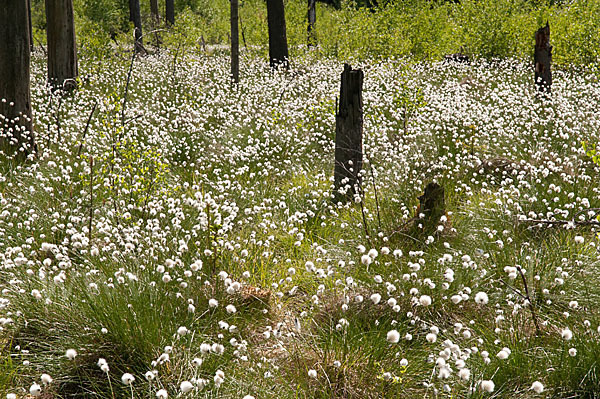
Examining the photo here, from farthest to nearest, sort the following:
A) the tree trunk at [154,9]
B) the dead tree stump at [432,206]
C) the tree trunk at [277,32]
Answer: the tree trunk at [154,9]
the tree trunk at [277,32]
the dead tree stump at [432,206]

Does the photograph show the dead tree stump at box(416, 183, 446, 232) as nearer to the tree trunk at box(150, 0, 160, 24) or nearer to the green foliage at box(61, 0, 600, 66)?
the green foliage at box(61, 0, 600, 66)

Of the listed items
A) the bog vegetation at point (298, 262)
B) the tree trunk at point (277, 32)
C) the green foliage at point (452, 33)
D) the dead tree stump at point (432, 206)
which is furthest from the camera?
the tree trunk at point (277, 32)

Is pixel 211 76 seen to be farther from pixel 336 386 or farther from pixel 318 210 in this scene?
pixel 336 386

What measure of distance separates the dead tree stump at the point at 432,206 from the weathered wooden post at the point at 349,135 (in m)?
1.31

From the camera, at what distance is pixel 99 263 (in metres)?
4.14

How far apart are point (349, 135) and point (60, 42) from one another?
812 cm

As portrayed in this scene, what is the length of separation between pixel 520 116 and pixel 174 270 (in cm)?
765

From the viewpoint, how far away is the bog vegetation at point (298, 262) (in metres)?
3.06

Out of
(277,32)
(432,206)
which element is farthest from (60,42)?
(432,206)

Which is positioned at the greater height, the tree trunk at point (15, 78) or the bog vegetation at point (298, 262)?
the tree trunk at point (15, 78)

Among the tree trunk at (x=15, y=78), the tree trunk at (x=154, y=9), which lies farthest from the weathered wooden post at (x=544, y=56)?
the tree trunk at (x=154, y=9)

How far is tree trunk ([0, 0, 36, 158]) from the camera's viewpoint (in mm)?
7207

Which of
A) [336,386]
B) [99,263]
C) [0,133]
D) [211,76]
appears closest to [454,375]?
[336,386]

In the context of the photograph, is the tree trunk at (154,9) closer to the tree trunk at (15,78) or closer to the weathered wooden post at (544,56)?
the tree trunk at (15,78)
